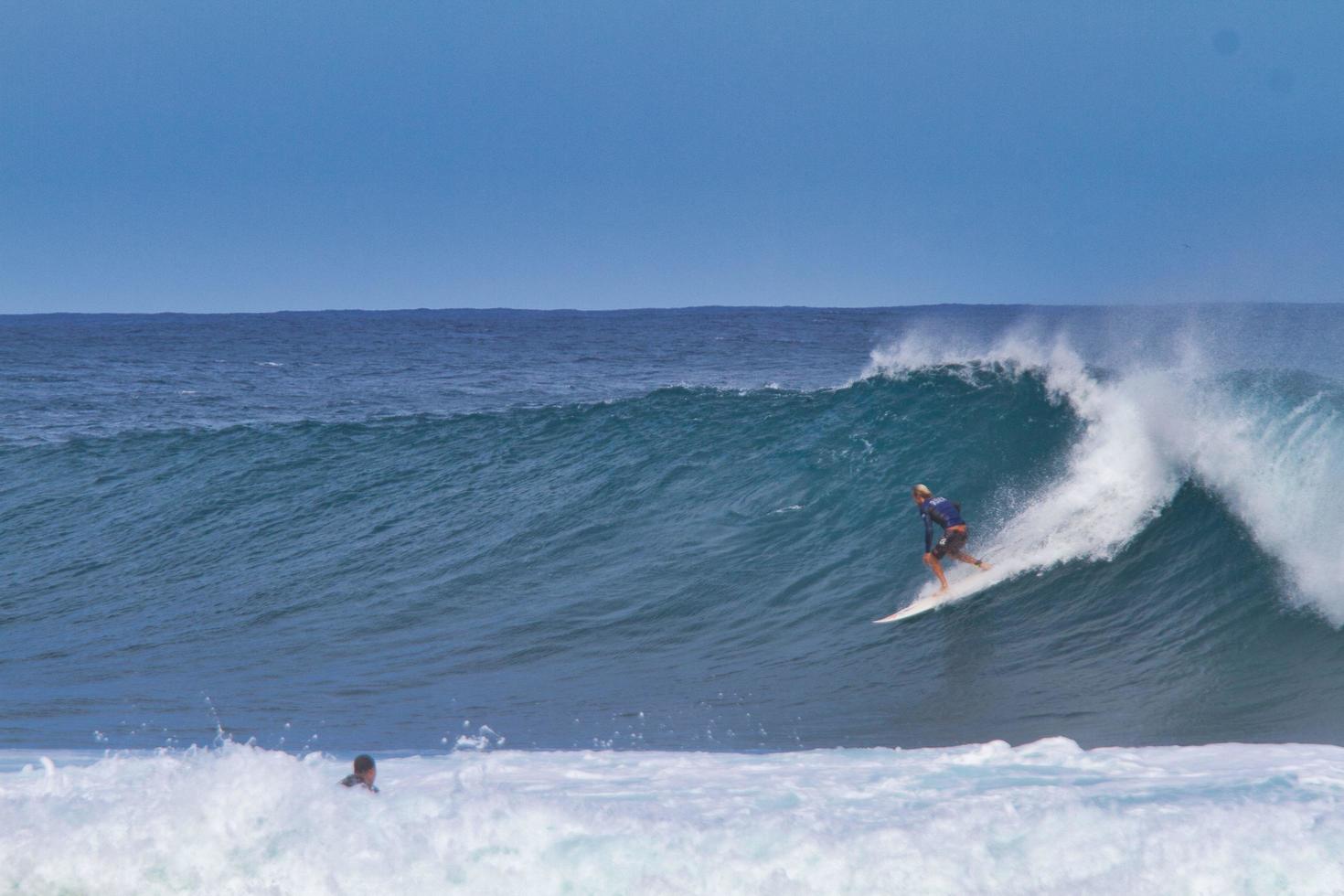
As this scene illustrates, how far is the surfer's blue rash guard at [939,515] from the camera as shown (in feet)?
33.2

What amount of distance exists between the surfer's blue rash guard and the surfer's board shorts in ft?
0.25

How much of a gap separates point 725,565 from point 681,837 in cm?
699

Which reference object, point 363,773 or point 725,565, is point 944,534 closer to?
point 725,565

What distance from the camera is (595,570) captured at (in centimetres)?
1203

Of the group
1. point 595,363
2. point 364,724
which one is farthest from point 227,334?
point 364,724

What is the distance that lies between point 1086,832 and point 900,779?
1267mm

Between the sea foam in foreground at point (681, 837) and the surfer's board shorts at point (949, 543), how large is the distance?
14.8 ft

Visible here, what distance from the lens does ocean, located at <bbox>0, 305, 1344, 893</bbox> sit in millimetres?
4832

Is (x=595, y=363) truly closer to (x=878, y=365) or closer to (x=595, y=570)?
(x=878, y=365)

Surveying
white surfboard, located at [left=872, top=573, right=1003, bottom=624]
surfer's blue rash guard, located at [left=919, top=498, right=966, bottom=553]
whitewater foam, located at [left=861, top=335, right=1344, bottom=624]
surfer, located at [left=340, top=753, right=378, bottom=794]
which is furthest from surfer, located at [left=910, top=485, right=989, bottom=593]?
surfer, located at [left=340, top=753, right=378, bottom=794]

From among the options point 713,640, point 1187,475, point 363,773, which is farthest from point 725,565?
point 363,773

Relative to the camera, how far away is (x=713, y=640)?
9.98 metres

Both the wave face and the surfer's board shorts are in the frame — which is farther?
the surfer's board shorts

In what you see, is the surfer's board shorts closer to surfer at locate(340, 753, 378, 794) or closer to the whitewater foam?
the whitewater foam
